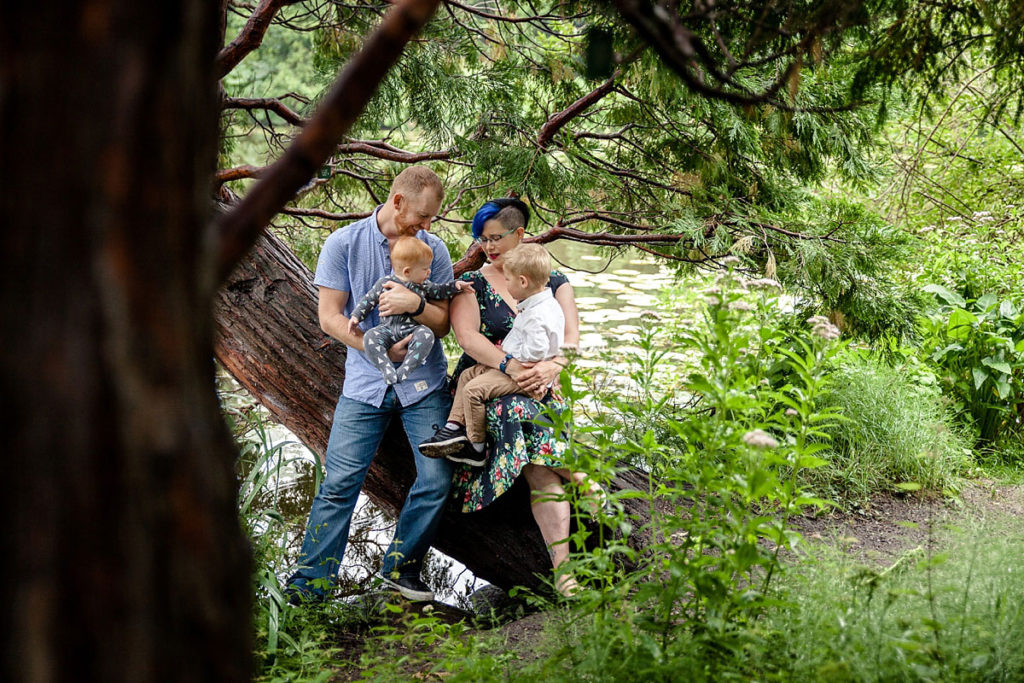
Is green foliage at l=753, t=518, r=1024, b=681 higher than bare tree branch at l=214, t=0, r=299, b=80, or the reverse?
bare tree branch at l=214, t=0, r=299, b=80

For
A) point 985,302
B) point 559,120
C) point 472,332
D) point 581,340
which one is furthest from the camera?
point 581,340

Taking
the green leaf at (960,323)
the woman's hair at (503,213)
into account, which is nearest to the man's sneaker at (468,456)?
the woman's hair at (503,213)

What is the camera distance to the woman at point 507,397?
288 cm

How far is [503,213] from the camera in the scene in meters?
3.21

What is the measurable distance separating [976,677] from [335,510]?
222cm

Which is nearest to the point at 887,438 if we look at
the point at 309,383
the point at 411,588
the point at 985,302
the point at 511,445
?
the point at 985,302

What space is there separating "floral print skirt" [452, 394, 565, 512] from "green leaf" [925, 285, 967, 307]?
3338mm

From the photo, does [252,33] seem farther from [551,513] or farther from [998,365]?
[998,365]

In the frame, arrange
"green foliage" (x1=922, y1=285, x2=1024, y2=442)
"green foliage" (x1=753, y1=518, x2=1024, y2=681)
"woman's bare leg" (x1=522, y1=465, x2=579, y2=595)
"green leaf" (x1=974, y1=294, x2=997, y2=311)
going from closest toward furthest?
"green foliage" (x1=753, y1=518, x2=1024, y2=681) < "woman's bare leg" (x1=522, y1=465, x2=579, y2=595) < "green foliage" (x1=922, y1=285, x2=1024, y2=442) < "green leaf" (x1=974, y1=294, x2=997, y2=311)

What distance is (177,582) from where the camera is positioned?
30.0 inches

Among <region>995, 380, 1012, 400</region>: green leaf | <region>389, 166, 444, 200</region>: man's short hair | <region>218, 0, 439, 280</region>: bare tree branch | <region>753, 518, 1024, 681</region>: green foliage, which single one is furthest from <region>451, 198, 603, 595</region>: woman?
<region>995, 380, 1012, 400</region>: green leaf

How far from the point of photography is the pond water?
4465 mm

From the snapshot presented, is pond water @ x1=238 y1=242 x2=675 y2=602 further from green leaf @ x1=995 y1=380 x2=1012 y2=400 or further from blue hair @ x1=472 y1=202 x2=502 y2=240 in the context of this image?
green leaf @ x1=995 y1=380 x2=1012 y2=400

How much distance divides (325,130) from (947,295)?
519 centimetres
